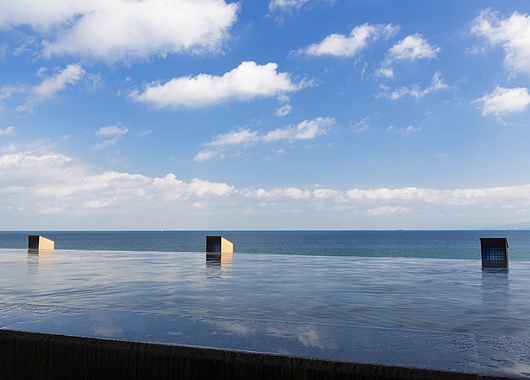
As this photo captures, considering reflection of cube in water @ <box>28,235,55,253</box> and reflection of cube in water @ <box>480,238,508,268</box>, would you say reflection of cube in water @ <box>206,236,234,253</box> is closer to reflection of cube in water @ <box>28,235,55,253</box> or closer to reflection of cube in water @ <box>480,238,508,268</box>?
reflection of cube in water @ <box>28,235,55,253</box>

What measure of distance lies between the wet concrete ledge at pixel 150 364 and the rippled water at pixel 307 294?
3.66m

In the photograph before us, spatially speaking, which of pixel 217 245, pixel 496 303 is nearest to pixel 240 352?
pixel 496 303

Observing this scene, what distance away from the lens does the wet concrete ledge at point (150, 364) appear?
3.38 metres

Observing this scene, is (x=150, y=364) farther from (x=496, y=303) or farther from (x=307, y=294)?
(x=496, y=303)

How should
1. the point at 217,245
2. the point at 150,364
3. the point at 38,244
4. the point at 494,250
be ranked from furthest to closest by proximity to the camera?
the point at 38,244, the point at 217,245, the point at 494,250, the point at 150,364

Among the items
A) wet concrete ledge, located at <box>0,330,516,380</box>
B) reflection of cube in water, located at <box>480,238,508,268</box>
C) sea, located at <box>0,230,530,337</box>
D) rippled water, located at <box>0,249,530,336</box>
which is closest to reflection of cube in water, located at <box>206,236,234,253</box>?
sea, located at <box>0,230,530,337</box>

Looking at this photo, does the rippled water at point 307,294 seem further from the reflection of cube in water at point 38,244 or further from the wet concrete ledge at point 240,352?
the reflection of cube in water at point 38,244

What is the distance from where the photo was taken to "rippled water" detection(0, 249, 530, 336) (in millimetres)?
7679

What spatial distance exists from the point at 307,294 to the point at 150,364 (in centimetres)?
688

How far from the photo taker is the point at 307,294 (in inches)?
408

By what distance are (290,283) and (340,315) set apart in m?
4.76

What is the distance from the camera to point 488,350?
12.6 ft

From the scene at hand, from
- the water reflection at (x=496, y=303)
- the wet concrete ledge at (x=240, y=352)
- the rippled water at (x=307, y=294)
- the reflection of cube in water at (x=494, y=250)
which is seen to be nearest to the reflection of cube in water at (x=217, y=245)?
the rippled water at (x=307, y=294)

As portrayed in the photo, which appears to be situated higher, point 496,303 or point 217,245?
point 217,245
